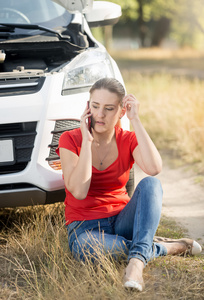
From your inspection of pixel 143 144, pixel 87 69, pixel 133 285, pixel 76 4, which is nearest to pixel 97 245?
pixel 133 285

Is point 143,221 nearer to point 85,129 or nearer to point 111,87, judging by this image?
point 85,129

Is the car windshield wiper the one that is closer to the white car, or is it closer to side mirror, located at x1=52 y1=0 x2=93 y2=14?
the white car

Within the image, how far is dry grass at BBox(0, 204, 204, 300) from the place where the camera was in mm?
2398

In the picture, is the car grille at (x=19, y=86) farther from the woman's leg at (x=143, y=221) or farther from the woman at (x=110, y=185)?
the woman's leg at (x=143, y=221)

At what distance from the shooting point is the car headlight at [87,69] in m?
3.11

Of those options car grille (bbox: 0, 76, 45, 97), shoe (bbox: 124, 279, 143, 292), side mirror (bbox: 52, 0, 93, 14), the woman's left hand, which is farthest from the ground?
side mirror (bbox: 52, 0, 93, 14)

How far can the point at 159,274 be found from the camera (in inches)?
104

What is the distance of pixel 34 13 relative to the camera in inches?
156

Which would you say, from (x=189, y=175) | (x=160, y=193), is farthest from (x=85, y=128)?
(x=189, y=175)

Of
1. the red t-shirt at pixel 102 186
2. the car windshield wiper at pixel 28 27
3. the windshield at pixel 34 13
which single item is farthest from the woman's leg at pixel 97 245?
the windshield at pixel 34 13

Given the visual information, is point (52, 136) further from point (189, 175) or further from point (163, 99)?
point (163, 99)

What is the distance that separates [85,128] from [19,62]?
1.24m

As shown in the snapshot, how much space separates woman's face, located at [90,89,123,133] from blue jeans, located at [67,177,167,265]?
0.41m

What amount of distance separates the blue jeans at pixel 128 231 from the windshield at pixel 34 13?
175 cm
